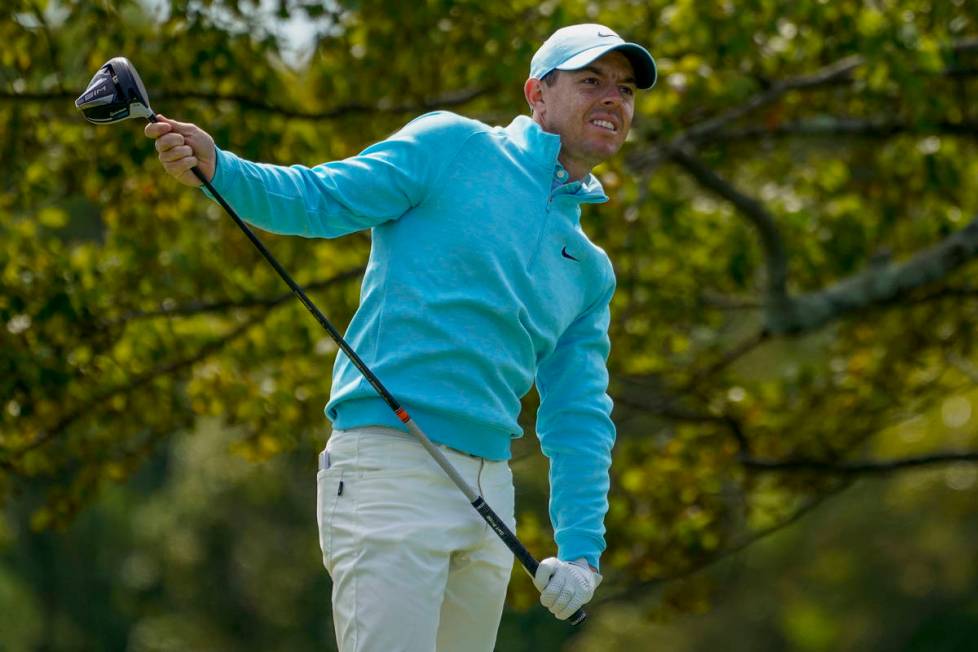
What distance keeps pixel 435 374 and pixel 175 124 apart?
0.80 meters

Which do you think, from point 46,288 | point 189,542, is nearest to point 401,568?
point 46,288

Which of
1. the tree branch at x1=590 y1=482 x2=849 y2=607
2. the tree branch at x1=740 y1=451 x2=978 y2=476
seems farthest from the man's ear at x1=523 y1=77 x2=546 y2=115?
the tree branch at x1=740 y1=451 x2=978 y2=476

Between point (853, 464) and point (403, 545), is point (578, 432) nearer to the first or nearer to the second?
point (403, 545)

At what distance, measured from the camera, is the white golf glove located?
4.24 metres

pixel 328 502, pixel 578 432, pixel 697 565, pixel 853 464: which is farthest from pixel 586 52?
pixel 853 464

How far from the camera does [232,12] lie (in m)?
8.30

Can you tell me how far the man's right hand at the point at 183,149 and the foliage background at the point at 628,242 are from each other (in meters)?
3.86

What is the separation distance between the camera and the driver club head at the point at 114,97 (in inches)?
157

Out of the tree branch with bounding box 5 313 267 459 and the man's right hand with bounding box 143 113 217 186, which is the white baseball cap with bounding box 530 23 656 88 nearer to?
the man's right hand with bounding box 143 113 217 186

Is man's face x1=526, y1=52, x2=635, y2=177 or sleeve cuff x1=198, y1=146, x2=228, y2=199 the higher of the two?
sleeve cuff x1=198, y1=146, x2=228, y2=199

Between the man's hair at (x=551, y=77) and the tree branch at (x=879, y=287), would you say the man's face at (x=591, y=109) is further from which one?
the tree branch at (x=879, y=287)

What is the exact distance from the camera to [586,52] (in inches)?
172

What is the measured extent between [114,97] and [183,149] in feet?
0.89

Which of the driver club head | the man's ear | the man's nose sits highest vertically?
the driver club head
